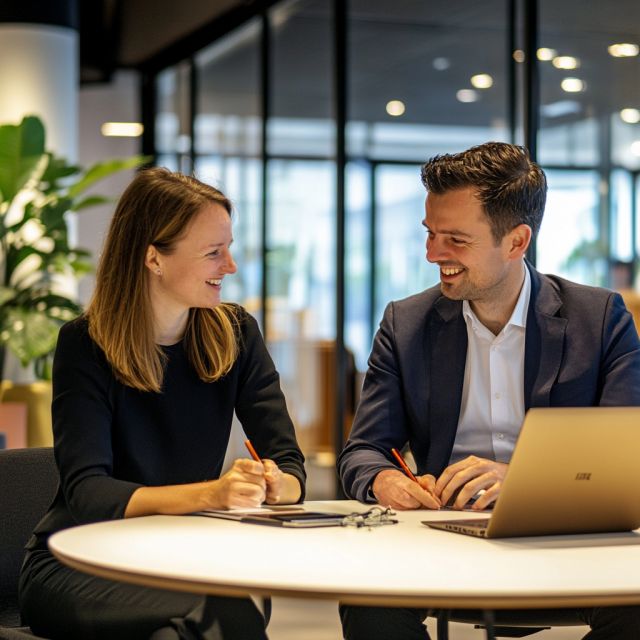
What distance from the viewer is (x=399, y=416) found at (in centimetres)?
287

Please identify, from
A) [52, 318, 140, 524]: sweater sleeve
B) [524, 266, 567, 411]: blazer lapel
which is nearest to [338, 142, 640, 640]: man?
[524, 266, 567, 411]: blazer lapel

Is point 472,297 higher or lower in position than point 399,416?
higher

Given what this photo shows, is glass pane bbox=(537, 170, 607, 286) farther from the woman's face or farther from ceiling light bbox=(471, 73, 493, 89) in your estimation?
the woman's face

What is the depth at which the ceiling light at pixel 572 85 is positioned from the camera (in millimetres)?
4379

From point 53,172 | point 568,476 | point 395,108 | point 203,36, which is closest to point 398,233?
point 395,108

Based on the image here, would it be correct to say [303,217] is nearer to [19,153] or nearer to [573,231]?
[19,153]

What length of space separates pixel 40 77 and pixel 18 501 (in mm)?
5736

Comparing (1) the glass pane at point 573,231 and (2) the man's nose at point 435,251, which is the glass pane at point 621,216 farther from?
(2) the man's nose at point 435,251

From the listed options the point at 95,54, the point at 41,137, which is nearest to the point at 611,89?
the point at 41,137

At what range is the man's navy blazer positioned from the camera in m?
2.73

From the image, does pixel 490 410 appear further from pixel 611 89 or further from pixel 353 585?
pixel 611 89

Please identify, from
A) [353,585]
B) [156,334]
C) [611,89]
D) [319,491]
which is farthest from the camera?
[319,491]

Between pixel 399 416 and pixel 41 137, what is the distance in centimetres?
472

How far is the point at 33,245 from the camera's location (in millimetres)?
7219
